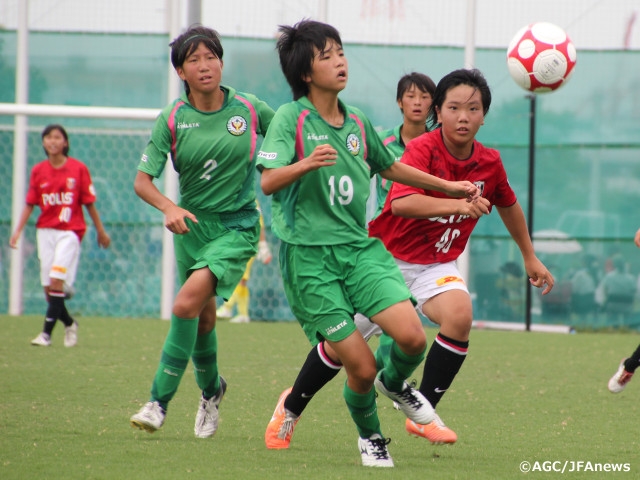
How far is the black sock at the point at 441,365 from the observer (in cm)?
510

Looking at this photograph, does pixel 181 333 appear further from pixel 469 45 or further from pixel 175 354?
pixel 469 45

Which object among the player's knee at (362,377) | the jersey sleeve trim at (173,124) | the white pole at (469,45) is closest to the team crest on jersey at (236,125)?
the jersey sleeve trim at (173,124)

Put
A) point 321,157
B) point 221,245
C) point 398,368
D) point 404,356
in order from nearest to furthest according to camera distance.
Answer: point 321,157
point 404,356
point 398,368
point 221,245

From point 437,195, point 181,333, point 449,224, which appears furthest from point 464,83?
point 181,333

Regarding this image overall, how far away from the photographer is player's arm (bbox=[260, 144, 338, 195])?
398 centimetres

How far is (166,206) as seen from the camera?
4.80m

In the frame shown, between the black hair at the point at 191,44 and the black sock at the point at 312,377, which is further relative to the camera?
the black hair at the point at 191,44

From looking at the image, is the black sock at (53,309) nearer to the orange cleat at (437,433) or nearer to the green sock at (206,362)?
the green sock at (206,362)

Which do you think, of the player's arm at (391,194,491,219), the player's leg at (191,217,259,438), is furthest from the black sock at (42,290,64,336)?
the player's arm at (391,194,491,219)

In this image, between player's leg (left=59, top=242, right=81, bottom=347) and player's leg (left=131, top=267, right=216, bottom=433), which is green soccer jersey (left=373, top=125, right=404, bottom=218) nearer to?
player's leg (left=131, top=267, right=216, bottom=433)

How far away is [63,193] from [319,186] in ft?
19.4

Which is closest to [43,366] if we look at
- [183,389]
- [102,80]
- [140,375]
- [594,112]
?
[140,375]

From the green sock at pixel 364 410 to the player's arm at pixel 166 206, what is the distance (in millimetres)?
1059

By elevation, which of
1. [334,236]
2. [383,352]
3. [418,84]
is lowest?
[383,352]
